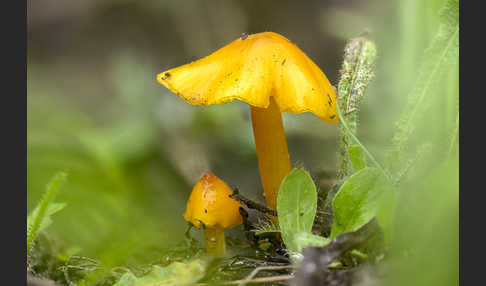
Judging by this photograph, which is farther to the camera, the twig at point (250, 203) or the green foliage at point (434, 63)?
the twig at point (250, 203)

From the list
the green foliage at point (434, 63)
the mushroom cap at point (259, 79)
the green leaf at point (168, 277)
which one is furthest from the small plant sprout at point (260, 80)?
the green leaf at point (168, 277)

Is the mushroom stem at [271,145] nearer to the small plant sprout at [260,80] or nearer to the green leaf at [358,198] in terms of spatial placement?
the small plant sprout at [260,80]

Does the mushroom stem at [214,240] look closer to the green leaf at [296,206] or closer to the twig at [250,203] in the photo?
the twig at [250,203]

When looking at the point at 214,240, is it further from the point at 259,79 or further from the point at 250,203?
the point at 259,79

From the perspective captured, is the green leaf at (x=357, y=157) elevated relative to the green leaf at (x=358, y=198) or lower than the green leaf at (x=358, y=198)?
elevated

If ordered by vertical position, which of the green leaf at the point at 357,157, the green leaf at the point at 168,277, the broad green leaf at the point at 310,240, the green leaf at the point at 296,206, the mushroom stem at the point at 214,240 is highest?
the green leaf at the point at 357,157

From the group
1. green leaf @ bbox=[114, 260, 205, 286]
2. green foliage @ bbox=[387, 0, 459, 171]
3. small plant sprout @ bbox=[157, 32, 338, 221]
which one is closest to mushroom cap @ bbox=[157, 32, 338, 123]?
small plant sprout @ bbox=[157, 32, 338, 221]

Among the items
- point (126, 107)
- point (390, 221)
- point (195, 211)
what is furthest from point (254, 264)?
point (126, 107)

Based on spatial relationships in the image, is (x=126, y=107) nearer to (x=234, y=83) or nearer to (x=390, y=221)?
(x=234, y=83)
